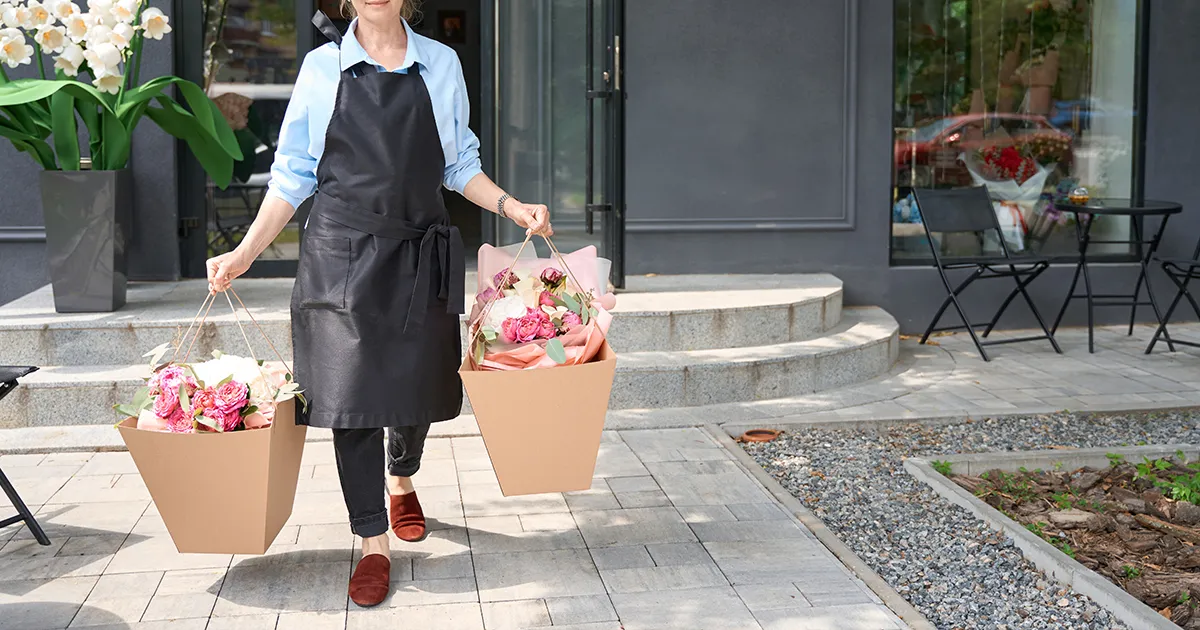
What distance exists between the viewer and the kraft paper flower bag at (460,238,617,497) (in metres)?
3.34

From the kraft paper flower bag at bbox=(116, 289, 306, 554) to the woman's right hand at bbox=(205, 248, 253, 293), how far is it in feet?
0.66

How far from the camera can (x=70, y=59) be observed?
5.52m

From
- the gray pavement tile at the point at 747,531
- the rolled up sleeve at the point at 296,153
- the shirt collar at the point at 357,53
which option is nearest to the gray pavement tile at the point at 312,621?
the rolled up sleeve at the point at 296,153

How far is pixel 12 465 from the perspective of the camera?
4.87m

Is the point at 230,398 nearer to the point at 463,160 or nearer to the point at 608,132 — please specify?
the point at 463,160

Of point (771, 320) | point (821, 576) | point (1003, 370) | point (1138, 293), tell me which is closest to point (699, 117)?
point (771, 320)

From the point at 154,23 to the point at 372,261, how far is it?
114 inches

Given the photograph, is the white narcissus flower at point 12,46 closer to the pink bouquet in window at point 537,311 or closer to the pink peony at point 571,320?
the pink bouquet in window at point 537,311

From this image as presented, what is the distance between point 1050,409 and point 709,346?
1655mm

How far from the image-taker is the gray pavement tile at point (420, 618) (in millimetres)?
3291

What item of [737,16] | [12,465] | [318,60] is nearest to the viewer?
[318,60]

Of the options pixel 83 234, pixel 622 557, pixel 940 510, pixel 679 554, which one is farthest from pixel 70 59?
pixel 940 510

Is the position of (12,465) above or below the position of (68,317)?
below

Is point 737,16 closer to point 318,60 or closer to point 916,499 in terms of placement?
point 916,499
